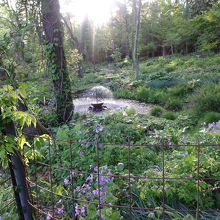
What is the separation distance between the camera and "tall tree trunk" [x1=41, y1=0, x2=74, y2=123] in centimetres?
495

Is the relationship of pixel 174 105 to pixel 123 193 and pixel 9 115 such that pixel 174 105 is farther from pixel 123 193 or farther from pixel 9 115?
pixel 9 115

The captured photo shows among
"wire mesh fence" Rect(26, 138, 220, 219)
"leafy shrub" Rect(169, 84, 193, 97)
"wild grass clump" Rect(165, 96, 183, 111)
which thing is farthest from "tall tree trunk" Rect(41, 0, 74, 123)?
"leafy shrub" Rect(169, 84, 193, 97)

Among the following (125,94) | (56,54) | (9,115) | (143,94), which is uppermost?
(56,54)

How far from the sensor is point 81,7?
18.6 meters

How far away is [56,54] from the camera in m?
5.03

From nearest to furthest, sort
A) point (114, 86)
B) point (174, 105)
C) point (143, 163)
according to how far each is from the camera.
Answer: point (143, 163) < point (174, 105) < point (114, 86)

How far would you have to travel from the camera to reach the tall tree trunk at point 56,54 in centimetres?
495

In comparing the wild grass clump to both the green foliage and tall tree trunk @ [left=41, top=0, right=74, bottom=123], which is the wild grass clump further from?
the green foliage

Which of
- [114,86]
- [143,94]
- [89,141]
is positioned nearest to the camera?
[89,141]

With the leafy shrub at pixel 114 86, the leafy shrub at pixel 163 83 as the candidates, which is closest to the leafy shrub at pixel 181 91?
the leafy shrub at pixel 163 83

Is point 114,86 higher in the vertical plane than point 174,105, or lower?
higher

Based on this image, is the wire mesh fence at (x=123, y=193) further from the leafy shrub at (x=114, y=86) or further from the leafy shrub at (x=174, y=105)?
the leafy shrub at (x=114, y=86)

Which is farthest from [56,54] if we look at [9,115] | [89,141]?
[9,115]

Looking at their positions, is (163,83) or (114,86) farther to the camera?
(114,86)
